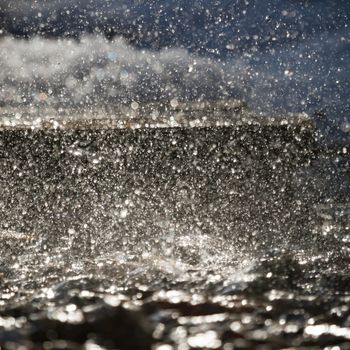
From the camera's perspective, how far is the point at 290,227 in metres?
5.85

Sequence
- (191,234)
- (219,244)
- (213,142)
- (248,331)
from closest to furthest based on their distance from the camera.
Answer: (248,331) → (219,244) → (191,234) → (213,142)

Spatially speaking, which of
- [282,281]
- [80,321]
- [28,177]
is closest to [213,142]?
[28,177]

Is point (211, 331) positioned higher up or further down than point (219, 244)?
further down

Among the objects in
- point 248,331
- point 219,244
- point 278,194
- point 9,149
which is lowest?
point 248,331

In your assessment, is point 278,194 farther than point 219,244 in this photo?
Yes

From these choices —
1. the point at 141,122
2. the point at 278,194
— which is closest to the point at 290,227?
the point at 278,194

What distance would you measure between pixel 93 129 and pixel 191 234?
194cm


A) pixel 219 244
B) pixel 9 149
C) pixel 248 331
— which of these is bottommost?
pixel 248 331

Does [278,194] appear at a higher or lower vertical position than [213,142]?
lower

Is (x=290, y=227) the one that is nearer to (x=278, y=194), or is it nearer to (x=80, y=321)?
(x=278, y=194)

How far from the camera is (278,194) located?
6691 mm

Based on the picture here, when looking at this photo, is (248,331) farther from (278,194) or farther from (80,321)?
(278,194)

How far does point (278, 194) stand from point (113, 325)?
5.56 metres

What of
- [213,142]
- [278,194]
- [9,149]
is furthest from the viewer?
[278,194]
